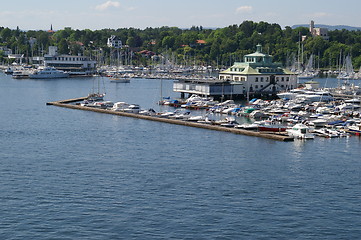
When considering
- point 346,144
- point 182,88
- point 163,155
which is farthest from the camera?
point 182,88

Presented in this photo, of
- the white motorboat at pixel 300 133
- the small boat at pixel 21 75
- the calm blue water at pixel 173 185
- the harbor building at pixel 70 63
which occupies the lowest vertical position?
the calm blue water at pixel 173 185

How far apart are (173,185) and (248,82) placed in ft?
177

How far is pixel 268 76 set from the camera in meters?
91.2

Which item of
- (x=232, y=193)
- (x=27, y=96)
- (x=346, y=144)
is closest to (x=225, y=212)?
(x=232, y=193)

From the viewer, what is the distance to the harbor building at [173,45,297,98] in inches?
3374

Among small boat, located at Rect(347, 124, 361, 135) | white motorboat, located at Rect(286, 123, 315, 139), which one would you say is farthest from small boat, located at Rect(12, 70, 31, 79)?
small boat, located at Rect(347, 124, 361, 135)

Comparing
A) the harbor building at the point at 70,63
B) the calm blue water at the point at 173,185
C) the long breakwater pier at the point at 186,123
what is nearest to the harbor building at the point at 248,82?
the long breakwater pier at the point at 186,123

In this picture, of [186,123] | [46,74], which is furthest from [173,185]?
[46,74]

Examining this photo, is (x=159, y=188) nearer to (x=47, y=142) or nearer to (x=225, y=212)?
(x=225, y=212)

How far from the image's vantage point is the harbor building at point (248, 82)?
281 ft

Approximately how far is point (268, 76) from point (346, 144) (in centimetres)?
4092

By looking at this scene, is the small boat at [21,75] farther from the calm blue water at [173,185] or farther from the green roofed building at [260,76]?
the calm blue water at [173,185]

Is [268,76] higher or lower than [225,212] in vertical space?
higher

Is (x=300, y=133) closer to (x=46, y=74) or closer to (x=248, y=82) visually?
(x=248, y=82)
